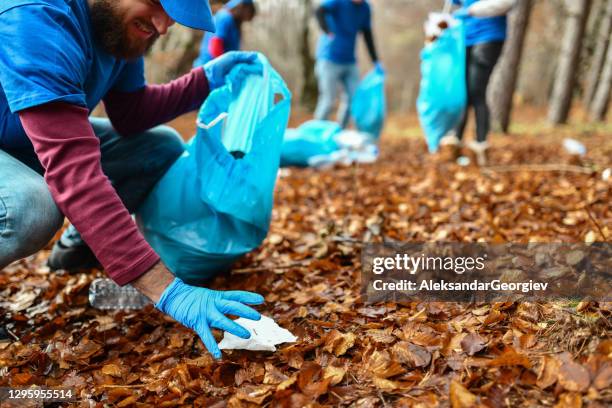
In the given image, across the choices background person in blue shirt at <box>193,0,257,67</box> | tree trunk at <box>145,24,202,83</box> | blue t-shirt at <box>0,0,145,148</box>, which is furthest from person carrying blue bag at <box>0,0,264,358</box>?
tree trunk at <box>145,24,202,83</box>

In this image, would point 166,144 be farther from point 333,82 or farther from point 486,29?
point 333,82

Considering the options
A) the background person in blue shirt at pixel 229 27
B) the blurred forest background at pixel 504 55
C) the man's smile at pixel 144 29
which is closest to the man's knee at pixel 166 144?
the man's smile at pixel 144 29

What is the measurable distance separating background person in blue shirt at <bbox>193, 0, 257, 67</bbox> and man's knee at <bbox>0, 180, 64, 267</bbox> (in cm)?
242

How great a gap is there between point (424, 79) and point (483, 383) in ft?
9.69

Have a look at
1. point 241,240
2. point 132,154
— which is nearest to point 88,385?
point 241,240

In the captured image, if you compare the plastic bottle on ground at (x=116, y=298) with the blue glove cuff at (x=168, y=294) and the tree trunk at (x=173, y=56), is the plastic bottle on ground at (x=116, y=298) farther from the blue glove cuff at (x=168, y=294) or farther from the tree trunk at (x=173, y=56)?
the tree trunk at (x=173, y=56)

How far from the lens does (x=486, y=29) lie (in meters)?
3.27

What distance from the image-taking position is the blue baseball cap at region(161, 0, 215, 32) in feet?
4.17

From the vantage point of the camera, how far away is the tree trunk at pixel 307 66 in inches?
389

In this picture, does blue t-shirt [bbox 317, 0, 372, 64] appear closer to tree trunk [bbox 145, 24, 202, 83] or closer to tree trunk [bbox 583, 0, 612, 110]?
tree trunk [bbox 145, 24, 202, 83]

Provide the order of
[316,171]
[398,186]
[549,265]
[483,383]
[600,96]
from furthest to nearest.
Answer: [600,96], [316,171], [398,186], [549,265], [483,383]

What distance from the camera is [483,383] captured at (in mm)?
1049

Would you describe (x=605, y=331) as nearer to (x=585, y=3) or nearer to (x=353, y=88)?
(x=353, y=88)

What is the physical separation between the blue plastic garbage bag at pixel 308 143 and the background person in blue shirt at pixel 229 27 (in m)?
0.86
